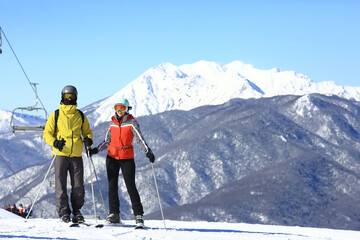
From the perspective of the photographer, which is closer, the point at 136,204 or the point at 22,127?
the point at 136,204

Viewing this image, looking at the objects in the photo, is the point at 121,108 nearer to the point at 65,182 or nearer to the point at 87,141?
the point at 87,141

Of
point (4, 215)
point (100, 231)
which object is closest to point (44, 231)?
point (100, 231)

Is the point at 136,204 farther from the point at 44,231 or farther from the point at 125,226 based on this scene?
the point at 44,231

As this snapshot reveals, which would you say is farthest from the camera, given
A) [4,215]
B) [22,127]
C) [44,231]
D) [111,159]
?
[22,127]

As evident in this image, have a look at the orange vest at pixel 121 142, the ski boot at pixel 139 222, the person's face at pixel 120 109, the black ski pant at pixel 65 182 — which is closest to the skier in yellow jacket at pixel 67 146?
the black ski pant at pixel 65 182

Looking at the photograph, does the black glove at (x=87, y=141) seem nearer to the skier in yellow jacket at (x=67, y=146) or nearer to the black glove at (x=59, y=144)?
the skier in yellow jacket at (x=67, y=146)

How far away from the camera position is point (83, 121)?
14.6 m

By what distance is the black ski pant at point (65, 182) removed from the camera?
563 inches

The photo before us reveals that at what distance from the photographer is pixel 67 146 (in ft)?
46.8

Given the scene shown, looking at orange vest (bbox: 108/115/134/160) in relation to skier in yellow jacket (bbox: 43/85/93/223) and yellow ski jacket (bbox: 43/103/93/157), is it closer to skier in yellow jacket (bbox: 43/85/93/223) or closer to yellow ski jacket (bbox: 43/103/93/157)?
skier in yellow jacket (bbox: 43/85/93/223)

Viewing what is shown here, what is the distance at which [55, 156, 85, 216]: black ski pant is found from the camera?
46.9 feet

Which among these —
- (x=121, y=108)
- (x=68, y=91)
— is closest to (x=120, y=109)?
(x=121, y=108)

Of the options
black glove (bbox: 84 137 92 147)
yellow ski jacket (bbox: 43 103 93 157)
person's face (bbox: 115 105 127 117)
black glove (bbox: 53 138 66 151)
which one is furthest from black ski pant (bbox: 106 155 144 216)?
black glove (bbox: 53 138 66 151)

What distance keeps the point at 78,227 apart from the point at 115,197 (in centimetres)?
131
